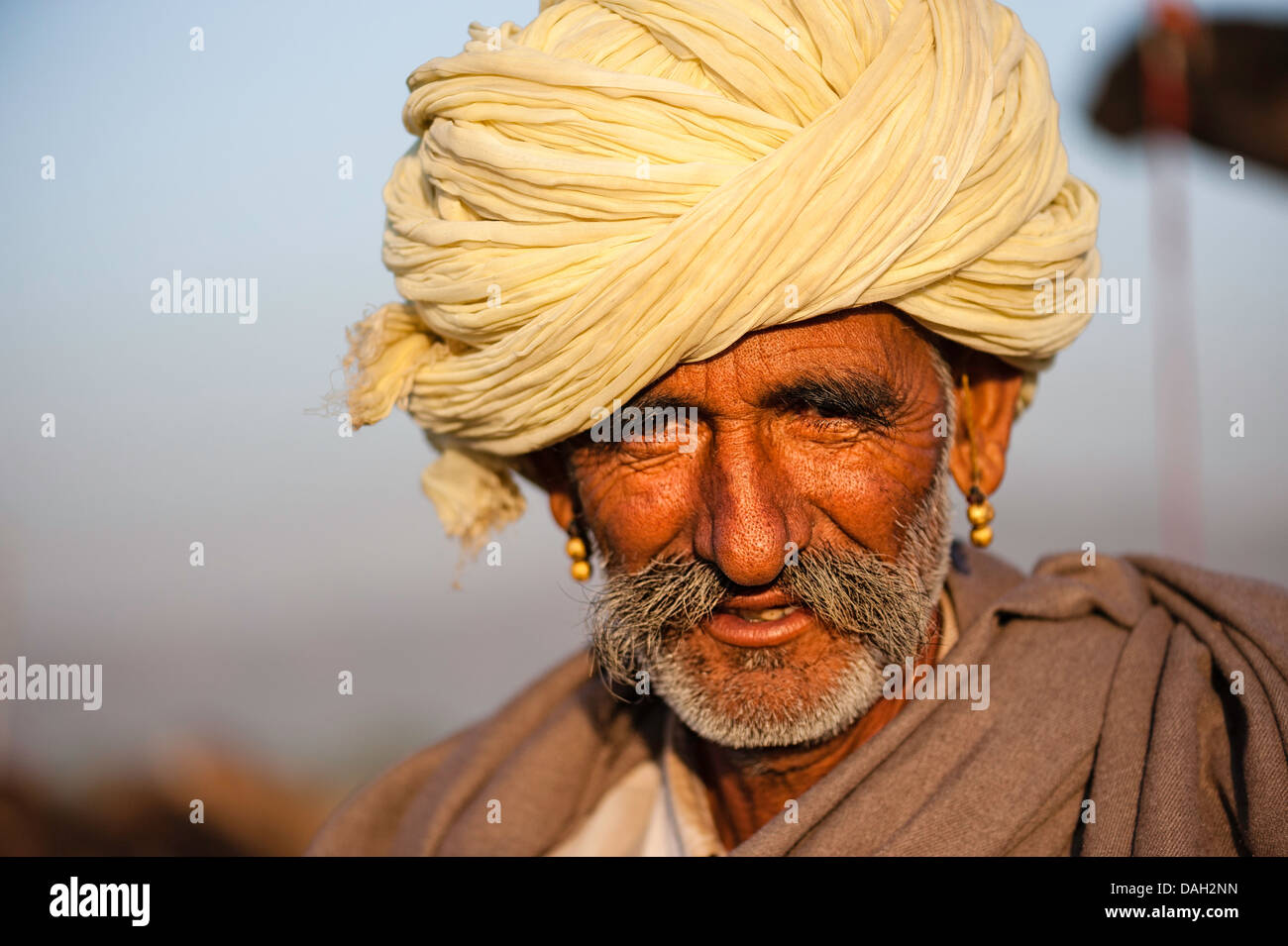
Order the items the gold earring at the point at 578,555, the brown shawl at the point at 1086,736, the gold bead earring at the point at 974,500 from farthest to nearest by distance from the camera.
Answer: the gold earring at the point at 578,555 < the gold bead earring at the point at 974,500 < the brown shawl at the point at 1086,736

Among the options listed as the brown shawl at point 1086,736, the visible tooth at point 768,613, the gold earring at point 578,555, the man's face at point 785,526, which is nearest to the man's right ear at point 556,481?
the gold earring at point 578,555

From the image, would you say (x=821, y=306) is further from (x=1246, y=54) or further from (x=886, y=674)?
(x=1246, y=54)

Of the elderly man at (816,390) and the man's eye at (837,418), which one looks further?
the man's eye at (837,418)

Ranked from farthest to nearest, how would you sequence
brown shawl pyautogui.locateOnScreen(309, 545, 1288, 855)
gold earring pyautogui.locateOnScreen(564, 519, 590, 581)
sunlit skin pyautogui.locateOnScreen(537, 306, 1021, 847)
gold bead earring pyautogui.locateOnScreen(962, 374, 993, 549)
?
gold earring pyautogui.locateOnScreen(564, 519, 590, 581)
gold bead earring pyautogui.locateOnScreen(962, 374, 993, 549)
sunlit skin pyautogui.locateOnScreen(537, 306, 1021, 847)
brown shawl pyautogui.locateOnScreen(309, 545, 1288, 855)

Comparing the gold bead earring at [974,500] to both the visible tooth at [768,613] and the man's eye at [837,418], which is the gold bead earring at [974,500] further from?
the visible tooth at [768,613]

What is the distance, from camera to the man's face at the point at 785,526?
217 centimetres

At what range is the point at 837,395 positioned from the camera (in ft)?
7.15

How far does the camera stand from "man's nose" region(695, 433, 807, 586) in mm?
2088

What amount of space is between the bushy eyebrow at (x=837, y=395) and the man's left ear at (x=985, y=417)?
0.42 meters

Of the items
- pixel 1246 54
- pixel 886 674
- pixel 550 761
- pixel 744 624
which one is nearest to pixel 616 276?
pixel 744 624

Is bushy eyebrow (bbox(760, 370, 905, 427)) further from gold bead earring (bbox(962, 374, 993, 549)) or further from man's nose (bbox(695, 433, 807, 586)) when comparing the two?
gold bead earring (bbox(962, 374, 993, 549))

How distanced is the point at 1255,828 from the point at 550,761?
1.67m

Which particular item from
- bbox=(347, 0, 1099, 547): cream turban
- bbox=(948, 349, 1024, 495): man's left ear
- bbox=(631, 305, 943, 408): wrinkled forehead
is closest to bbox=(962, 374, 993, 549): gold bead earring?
bbox=(948, 349, 1024, 495): man's left ear

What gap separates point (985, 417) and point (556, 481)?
1.05m
